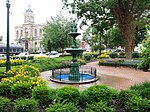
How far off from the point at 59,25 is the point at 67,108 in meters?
33.9

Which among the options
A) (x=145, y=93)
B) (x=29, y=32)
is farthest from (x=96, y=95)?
(x=29, y=32)

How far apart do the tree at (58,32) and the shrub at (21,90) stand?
30334 mm

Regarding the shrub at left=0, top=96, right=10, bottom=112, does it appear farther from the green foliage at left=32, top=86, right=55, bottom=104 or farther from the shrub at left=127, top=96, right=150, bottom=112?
the shrub at left=127, top=96, right=150, bottom=112

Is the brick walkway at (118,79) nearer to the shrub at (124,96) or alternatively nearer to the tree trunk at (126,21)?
the shrub at (124,96)

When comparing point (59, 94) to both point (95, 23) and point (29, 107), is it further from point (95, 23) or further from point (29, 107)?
point (95, 23)

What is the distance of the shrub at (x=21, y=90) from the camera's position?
750cm

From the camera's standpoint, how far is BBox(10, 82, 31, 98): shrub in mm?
7504

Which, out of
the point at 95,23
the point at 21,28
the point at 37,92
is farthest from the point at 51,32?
the point at 21,28

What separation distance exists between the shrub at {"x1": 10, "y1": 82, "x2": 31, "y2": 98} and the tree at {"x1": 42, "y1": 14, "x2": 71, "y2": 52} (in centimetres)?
3033

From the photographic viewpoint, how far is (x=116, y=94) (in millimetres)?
7258

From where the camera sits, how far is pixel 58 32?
37.6m

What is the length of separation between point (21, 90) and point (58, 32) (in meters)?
30.6

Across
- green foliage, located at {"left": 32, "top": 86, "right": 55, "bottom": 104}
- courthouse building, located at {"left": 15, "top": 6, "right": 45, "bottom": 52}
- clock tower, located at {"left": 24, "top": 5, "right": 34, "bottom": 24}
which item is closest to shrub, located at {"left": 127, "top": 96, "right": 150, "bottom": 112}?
green foliage, located at {"left": 32, "top": 86, "right": 55, "bottom": 104}

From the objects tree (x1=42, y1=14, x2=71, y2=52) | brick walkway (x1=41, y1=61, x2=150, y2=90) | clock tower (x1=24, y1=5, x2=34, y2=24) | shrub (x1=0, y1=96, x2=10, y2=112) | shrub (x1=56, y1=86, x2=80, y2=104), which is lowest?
brick walkway (x1=41, y1=61, x2=150, y2=90)
